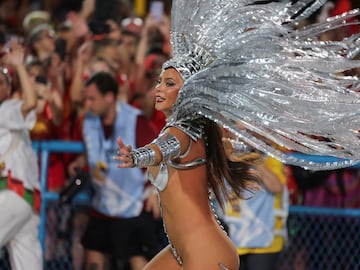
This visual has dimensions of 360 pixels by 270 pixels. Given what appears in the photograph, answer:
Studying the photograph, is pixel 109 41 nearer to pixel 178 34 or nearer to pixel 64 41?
pixel 64 41

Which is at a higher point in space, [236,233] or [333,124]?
[333,124]

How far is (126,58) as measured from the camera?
26.5 ft

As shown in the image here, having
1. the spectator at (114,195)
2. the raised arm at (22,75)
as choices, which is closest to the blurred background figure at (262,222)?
the spectator at (114,195)

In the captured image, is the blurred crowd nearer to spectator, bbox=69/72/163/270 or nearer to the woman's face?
spectator, bbox=69/72/163/270

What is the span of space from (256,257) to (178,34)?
2182 millimetres

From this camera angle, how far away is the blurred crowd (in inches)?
279

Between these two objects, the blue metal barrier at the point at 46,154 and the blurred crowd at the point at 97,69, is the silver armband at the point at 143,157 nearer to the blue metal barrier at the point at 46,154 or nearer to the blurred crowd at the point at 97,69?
the blurred crowd at the point at 97,69

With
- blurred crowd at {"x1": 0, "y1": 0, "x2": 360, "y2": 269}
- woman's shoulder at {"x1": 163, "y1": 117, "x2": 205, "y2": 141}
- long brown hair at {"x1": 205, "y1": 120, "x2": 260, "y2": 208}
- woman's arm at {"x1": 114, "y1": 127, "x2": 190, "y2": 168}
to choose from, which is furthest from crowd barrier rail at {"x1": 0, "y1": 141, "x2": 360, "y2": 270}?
woman's arm at {"x1": 114, "y1": 127, "x2": 190, "y2": 168}

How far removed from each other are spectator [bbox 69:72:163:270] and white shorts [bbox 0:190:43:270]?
23.3 inches

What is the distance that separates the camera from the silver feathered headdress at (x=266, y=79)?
484cm

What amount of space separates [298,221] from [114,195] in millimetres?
1310

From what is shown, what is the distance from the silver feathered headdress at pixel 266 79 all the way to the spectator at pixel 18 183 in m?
1.82

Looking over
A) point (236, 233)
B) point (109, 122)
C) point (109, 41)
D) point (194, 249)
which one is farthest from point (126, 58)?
point (194, 249)

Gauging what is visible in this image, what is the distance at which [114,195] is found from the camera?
273 inches
